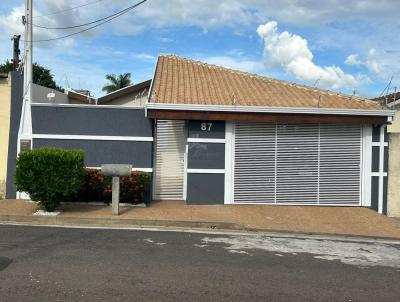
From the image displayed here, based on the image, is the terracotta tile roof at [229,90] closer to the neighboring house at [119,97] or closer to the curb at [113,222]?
the neighboring house at [119,97]

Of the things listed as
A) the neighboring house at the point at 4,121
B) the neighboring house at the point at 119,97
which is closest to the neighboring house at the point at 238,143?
the neighboring house at the point at 4,121

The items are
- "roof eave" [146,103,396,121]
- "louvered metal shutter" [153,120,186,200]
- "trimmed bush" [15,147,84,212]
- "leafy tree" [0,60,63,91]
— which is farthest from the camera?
"leafy tree" [0,60,63,91]

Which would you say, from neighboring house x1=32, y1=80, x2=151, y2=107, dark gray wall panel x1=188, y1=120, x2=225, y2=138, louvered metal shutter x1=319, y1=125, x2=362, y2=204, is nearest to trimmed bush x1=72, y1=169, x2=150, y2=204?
dark gray wall panel x1=188, y1=120, x2=225, y2=138

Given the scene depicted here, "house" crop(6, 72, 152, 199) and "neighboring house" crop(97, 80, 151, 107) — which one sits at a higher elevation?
"neighboring house" crop(97, 80, 151, 107)

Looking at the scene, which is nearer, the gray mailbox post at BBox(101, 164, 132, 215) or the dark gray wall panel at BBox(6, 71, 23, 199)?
the gray mailbox post at BBox(101, 164, 132, 215)

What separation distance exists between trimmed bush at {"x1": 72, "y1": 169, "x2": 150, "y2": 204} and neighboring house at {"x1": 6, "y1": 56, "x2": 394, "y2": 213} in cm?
73

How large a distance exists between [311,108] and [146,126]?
189 inches

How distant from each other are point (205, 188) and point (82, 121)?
4.08 metres

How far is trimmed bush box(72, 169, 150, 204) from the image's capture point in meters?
13.5

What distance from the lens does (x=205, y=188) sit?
1452 centimetres

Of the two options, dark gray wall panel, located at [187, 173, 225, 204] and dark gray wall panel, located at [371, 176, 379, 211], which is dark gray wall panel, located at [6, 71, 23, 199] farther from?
dark gray wall panel, located at [371, 176, 379, 211]

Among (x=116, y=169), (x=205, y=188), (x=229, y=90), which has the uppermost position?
(x=229, y=90)

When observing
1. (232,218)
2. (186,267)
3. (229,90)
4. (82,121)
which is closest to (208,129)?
(229,90)

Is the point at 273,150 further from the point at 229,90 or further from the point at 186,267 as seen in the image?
the point at 186,267
